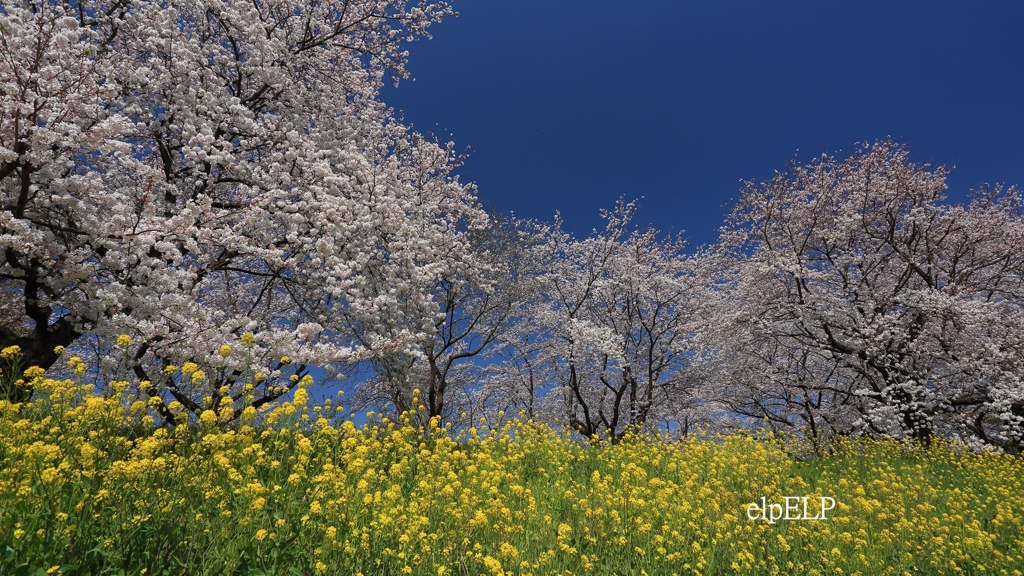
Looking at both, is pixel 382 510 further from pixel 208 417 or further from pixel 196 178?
pixel 196 178

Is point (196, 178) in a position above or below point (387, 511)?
above

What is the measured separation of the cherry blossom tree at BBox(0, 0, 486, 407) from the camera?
677cm

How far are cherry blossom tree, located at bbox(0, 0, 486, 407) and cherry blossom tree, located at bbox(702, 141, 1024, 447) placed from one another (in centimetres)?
1337

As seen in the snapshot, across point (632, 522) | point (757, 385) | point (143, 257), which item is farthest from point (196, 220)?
point (757, 385)

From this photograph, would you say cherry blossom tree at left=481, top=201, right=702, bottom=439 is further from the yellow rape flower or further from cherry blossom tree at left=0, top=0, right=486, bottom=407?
the yellow rape flower

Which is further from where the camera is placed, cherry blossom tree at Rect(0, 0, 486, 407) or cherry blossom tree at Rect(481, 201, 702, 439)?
cherry blossom tree at Rect(481, 201, 702, 439)

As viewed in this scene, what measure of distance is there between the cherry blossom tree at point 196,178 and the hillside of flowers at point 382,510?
1.83 meters

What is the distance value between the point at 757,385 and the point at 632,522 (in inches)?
775

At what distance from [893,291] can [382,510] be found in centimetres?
2053

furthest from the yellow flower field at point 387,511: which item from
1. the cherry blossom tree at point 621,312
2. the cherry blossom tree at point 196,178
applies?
the cherry blossom tree at point 621,312

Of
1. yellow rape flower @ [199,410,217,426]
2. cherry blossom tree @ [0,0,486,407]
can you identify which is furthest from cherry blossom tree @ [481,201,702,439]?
yellow rape flower @ [199,410,217,426]

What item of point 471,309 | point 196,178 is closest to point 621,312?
point 471,309

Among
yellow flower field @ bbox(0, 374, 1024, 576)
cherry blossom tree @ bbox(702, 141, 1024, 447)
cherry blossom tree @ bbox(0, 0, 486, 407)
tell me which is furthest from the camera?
cherry blossom tree @ bbox(702, 141, 1024, 447)

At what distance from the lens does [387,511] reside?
463 cm
